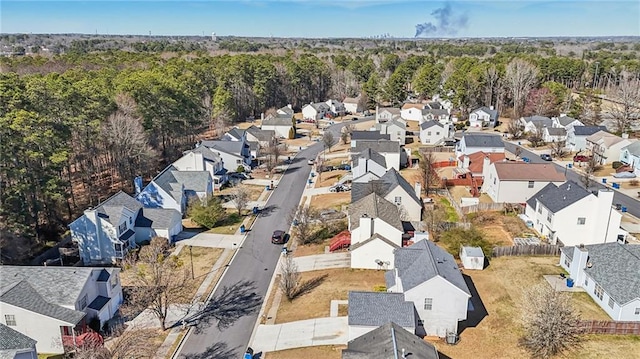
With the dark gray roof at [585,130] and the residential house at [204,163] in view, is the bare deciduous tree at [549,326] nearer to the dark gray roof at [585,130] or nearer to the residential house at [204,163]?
the residential house at [204,163]

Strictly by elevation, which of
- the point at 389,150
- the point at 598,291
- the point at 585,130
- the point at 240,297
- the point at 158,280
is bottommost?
the point at 240,297

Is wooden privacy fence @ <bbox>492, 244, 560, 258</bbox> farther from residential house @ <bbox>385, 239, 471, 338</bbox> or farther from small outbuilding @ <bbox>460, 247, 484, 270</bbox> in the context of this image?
residential house @ <bbox>385, 239, 471, 338</bbox>

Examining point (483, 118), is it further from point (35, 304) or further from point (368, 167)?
point (35, 304)

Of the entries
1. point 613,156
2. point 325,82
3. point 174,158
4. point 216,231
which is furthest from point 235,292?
point 325,82

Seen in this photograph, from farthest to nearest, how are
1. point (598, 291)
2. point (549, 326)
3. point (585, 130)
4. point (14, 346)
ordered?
point (585, 130)
point (598, 291)
point (549, 326)
point (14, 346)

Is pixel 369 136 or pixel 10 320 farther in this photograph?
pixel 369 136

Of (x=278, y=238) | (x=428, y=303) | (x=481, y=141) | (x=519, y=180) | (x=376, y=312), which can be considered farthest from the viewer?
(x=481, y=141)

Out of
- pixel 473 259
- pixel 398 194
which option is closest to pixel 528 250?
pixel 473 259
